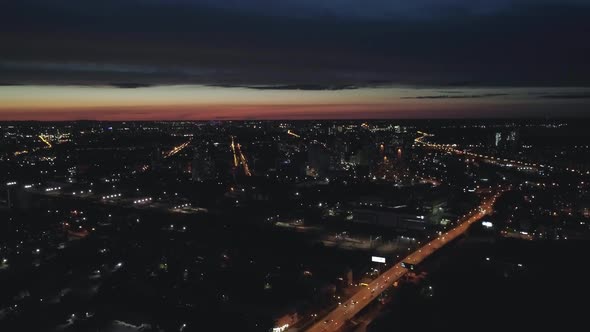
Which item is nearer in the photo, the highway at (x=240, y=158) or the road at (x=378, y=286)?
the road at (x=378, y=286)

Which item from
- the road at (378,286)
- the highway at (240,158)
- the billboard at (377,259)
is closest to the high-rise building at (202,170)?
the highway at (240,158)

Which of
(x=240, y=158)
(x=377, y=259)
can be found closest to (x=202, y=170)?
(x=240, y=158)

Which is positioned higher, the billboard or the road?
the billboard

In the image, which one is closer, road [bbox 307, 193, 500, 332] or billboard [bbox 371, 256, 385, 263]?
road [bbox 307, 193, 500, 332]

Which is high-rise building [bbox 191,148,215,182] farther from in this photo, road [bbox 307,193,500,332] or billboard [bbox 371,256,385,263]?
billboard [bbox 371,256,385,263]

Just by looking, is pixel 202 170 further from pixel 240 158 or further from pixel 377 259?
pixel 377 259

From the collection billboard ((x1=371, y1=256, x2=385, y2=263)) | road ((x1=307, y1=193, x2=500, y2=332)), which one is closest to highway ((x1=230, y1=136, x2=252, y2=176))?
road ((x1=307, y1=193, x2=500, y2=332))

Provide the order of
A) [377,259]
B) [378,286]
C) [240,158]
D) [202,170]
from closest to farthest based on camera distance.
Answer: [378,286], [377,259], [202,170], [240,158]

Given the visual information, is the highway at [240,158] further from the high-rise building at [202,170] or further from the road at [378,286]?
the road at [378,286]
